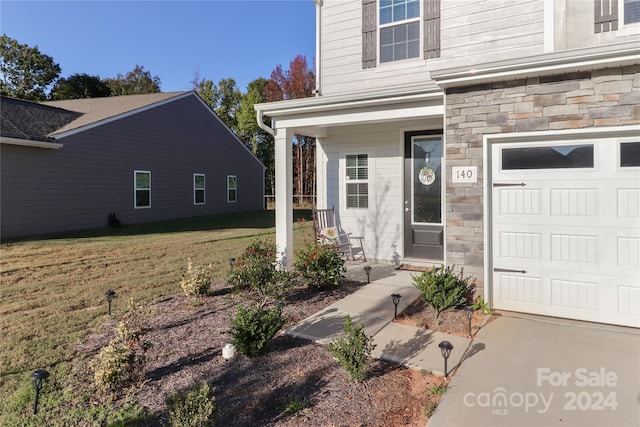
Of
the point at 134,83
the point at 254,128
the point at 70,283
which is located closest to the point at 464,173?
the point at 70,283

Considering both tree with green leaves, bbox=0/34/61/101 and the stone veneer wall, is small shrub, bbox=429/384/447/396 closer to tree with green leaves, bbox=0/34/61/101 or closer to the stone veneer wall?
the stone veneer wall

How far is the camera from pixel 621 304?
145 inches

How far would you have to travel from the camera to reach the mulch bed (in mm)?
2418

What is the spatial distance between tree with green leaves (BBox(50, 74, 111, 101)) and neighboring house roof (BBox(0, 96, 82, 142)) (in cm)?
1858

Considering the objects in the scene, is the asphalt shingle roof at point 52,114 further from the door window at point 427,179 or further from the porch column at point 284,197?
the door window at point 427,179

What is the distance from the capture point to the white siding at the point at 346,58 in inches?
258

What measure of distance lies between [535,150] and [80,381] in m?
4.82

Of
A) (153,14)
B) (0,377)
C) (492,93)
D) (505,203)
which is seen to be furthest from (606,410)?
(153,14)

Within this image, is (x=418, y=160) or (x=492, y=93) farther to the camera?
(x=418, y=160)

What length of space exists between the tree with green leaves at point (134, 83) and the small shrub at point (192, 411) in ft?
116

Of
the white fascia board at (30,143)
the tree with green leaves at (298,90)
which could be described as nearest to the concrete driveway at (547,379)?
the white fascia board at (30,143)

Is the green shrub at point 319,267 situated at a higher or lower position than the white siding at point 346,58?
lower

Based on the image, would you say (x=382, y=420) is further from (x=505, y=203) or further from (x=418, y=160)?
(x=418, y=160)

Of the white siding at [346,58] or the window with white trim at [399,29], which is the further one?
the white siding at [346,58]
